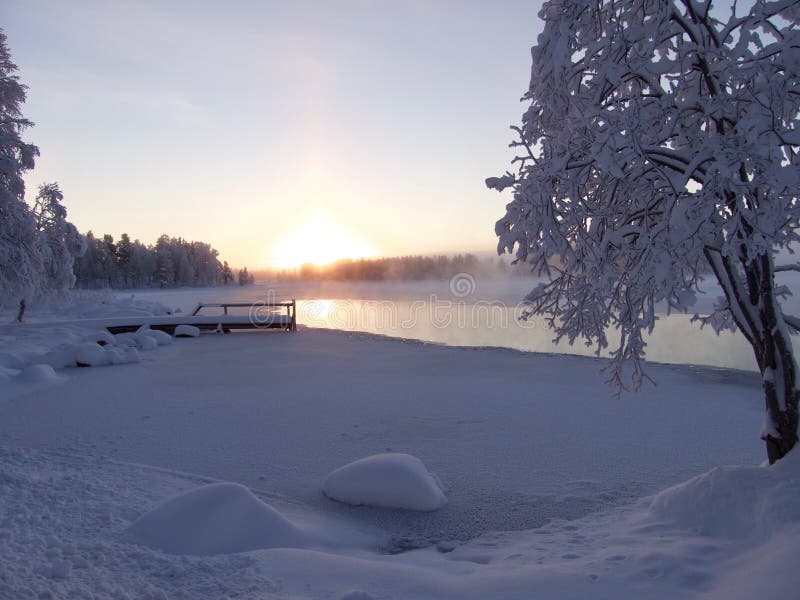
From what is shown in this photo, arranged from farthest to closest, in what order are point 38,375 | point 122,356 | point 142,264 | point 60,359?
point 142,264
point 122,356
point 60,359
point 38,375

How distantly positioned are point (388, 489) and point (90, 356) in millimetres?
13319

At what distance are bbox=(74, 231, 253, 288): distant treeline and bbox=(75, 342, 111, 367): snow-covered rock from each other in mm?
72265

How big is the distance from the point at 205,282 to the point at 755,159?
114182mm

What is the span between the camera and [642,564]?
12.4 ft

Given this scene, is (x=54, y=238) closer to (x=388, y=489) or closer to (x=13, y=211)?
(x=13, y=211)

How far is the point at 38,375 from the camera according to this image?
1268cm

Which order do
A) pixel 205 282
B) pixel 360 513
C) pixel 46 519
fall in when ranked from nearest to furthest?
pixel 46 519 → pixel 360 513 → pixel 205 282

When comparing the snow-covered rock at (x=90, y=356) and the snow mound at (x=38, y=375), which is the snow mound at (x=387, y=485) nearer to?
the snow mound at (x=38, y=375)

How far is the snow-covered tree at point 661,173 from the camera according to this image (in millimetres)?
3830

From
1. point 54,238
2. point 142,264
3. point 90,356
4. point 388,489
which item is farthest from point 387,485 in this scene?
point 142,264

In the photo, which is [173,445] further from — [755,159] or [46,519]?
[755,159]

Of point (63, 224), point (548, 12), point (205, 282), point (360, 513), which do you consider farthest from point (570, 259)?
point (205, 282)

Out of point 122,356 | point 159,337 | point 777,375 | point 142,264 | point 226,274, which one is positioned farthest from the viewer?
point 226,274

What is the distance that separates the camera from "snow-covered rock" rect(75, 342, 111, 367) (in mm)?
15336
